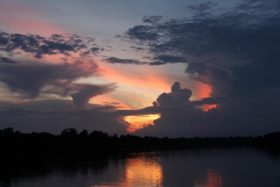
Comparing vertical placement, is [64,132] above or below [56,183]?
above

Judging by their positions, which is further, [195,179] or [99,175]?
[99,175]

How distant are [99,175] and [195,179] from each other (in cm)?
964

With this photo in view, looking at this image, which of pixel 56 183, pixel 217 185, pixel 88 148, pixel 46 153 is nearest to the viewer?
pixel 217 185

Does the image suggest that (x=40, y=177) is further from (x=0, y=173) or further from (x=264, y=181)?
(x=264, y=181)

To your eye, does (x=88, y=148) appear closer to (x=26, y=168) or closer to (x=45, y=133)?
(x=45, y=133)

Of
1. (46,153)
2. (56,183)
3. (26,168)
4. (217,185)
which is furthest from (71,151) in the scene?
(217,185)

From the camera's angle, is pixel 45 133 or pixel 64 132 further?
pixel 64 132

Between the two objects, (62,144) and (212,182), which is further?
(62,144)

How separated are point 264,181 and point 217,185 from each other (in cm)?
539

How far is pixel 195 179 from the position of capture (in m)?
40.9

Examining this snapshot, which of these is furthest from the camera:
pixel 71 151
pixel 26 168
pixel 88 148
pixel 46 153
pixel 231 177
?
pixel 88 148

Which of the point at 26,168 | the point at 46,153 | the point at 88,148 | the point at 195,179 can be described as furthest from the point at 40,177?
the point at 88,148

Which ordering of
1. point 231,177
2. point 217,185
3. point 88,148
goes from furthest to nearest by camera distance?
point 88,148 < point 231,177 < point 217,185

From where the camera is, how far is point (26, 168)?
51.3 meters
